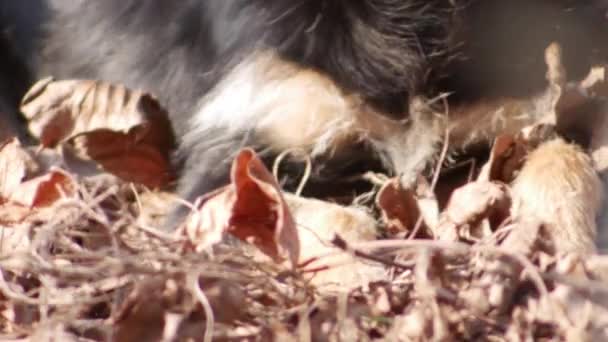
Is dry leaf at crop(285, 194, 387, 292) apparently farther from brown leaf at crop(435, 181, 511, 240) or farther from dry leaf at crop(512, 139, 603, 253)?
dry leaf at crop(512, 139, 603, 253)

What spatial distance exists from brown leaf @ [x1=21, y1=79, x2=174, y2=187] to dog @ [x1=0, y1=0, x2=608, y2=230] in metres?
0.27

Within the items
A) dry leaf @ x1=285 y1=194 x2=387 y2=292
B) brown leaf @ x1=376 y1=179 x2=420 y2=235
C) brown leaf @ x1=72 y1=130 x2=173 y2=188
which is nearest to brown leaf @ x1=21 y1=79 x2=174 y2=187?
brown leaf @ x1=72 y1=130 x2=173 y2=188

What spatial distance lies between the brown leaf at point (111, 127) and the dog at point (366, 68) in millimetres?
266

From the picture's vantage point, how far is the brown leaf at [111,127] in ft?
10.2

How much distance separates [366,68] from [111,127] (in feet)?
2.49

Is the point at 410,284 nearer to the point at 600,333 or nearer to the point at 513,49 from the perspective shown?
the point at 600,333

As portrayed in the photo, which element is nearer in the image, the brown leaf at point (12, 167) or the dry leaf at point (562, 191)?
the dry leaf at point (562, 191)

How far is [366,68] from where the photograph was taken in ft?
9.10

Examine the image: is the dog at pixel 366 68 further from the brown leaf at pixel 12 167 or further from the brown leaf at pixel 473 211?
the brown leaf at pixel 473 211

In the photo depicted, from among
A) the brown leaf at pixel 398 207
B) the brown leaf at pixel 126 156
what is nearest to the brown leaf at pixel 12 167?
the brown leaf at pixel 126 156

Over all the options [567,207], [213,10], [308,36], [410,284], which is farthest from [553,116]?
[410,284]

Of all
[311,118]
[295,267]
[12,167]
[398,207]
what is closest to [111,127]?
[12,167]

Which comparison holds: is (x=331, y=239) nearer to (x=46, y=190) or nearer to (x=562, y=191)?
(x=46, y=190)

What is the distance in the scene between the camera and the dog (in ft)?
9.11
